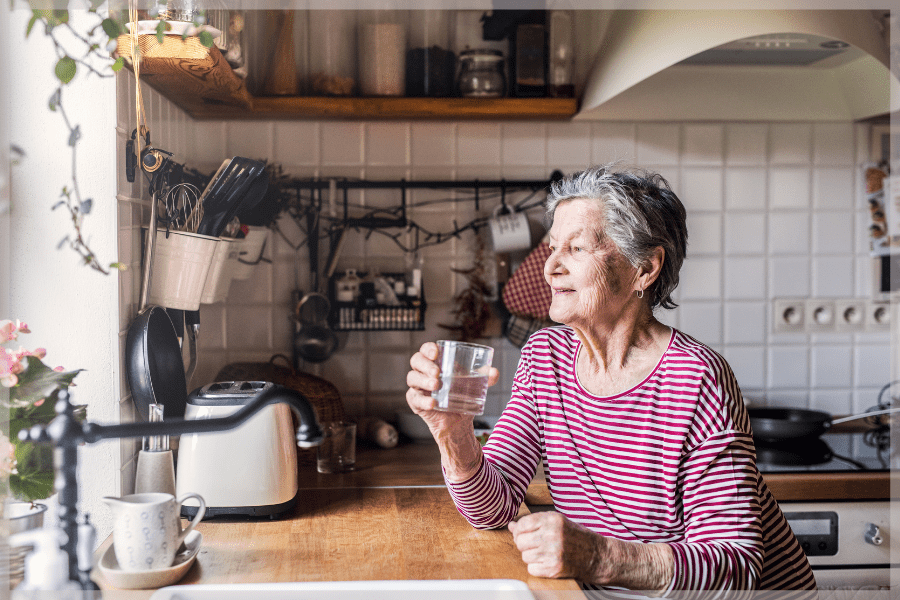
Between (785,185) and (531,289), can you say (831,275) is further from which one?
(531,289)

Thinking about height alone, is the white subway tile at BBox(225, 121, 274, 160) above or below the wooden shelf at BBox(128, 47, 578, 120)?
below

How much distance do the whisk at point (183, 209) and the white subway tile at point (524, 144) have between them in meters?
0.95

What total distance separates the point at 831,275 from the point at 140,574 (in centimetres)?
205

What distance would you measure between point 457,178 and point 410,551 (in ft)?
3.94

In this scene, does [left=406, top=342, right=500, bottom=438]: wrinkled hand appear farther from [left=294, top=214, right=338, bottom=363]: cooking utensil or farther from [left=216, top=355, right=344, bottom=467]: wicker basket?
[left=294, top=214, right=338, bottom=363]: cooking utensil

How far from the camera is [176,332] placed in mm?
1517

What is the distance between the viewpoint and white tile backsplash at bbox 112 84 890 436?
2086 millimetres

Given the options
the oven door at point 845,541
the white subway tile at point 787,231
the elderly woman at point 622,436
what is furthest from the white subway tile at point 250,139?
the oven door at point 845,541

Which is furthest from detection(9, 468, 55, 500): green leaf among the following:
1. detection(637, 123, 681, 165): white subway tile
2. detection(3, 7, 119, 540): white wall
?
detection(637, 123, 681, 165): white subway tile

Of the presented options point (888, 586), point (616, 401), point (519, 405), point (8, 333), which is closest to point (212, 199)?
point (8, 333)

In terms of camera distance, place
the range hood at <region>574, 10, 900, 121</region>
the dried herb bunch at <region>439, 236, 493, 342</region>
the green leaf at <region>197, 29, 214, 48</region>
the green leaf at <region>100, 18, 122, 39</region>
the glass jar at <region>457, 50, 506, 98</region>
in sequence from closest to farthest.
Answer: the green leaf at <region>100, 18, 122, 39</region> → the green leaf at <region>197, 29, 214, 48</region> → the range hood at <region>574, 10, 900, 121</region> → the glass jar at <region>457, 50, 506, 98</region> → the dried herb bunch at <region>439, 236, 493, 342</region>

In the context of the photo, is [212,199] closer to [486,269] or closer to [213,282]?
[213,282]

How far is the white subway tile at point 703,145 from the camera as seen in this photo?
2.20m

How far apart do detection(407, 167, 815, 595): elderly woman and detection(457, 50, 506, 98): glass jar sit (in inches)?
28.4
